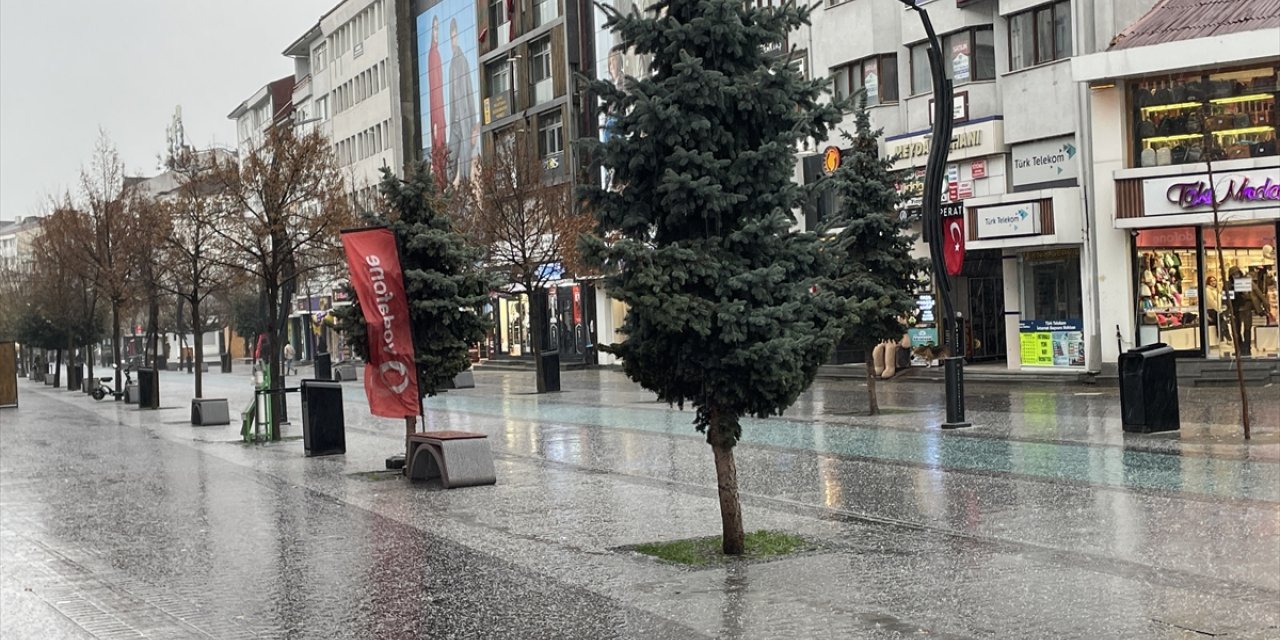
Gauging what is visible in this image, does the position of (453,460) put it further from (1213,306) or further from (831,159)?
(831,159)

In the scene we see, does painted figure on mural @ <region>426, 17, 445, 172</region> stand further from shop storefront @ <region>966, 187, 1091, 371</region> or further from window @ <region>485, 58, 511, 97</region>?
shop storefront @ <region>966, 187, 1091, 371</region>

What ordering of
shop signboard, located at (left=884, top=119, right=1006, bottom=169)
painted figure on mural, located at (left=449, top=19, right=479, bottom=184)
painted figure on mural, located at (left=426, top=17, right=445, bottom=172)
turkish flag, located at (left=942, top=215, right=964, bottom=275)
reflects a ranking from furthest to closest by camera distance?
painted figure on mural, located at (left=426, top=17, right=445, bottom=172)
painted figure on mural, located at (left=449, top=19, right=479, bottom=184)
shop signboard, located at (left=884, top=119, right=1006, bottom=169)
turkish flag, located at (left=942, top=215, right=964, bottom=275)

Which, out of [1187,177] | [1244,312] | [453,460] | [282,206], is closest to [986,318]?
[1244,312]

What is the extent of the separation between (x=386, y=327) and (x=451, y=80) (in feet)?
191

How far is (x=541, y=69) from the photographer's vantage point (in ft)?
210

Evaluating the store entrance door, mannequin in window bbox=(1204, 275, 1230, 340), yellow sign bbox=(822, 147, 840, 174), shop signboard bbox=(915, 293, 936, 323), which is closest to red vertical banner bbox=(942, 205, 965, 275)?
mannequin in window bbox=(1204, 275, 1230, 340)

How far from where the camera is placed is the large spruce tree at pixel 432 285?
19109 mm

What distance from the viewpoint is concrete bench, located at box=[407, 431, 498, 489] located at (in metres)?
17.1

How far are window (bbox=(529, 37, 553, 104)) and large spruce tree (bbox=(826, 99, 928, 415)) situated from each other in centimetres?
3816

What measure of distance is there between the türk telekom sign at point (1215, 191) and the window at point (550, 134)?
34.0 m

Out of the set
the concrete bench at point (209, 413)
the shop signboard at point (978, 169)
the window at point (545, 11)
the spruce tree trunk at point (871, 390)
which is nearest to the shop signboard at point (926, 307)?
the shop signboard at point (978, 169)

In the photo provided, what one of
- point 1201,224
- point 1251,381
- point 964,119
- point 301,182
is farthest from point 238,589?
point 964,119

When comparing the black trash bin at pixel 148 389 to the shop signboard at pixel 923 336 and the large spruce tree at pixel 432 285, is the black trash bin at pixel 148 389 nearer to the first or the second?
the shop signboard at pixel 923 336

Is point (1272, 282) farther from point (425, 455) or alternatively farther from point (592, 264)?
point (592, 264)
